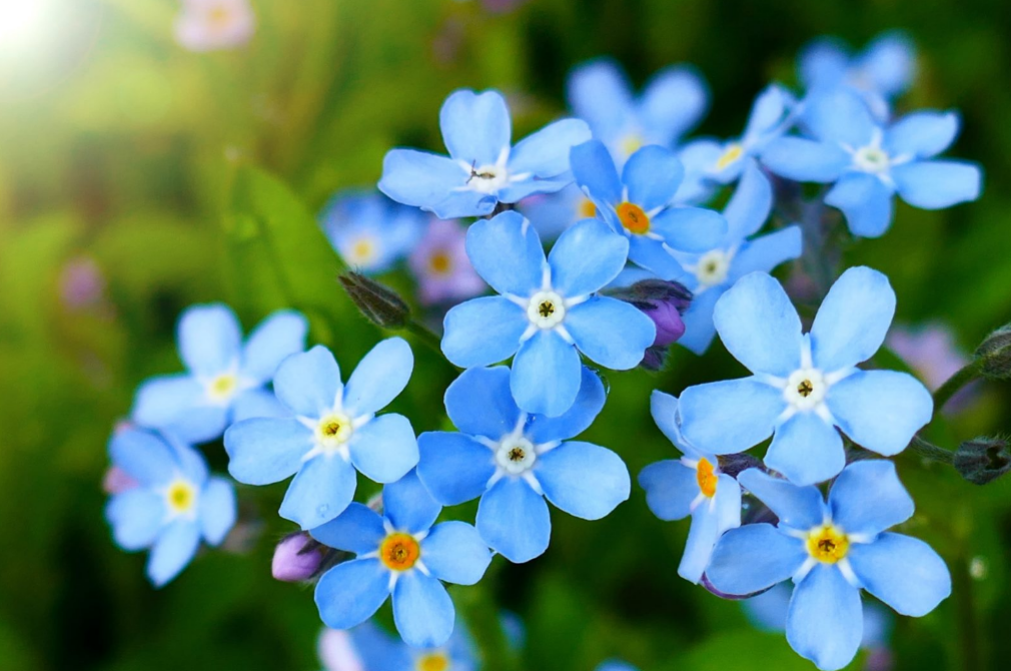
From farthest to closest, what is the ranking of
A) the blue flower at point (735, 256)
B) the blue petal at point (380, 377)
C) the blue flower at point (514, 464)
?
1. the blue flower at point (735, 256)
2. the blue petal at point (380, 377)
3. the blue flower at point (514, 464)

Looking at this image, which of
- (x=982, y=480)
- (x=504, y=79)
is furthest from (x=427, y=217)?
(x=982, y=480)

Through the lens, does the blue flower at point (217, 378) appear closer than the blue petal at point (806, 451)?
No

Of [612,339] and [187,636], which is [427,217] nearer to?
[187,636]

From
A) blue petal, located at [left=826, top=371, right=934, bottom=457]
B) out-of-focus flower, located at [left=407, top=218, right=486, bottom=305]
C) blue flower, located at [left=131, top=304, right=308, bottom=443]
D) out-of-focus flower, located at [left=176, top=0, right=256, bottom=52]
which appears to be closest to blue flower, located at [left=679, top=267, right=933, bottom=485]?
blue petal, located at [left=826, top=371, right=934, bottom=457]

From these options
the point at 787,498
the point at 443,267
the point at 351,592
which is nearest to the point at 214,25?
the point at 443,267

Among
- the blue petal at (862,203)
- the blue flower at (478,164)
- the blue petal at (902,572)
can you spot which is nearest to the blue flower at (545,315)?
the blue flower at (478,164)

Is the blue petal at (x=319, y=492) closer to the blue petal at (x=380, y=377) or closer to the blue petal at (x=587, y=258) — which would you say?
the blue petal at (x=380, y=377)

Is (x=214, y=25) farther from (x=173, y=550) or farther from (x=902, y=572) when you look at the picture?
(x=902, y=572)
